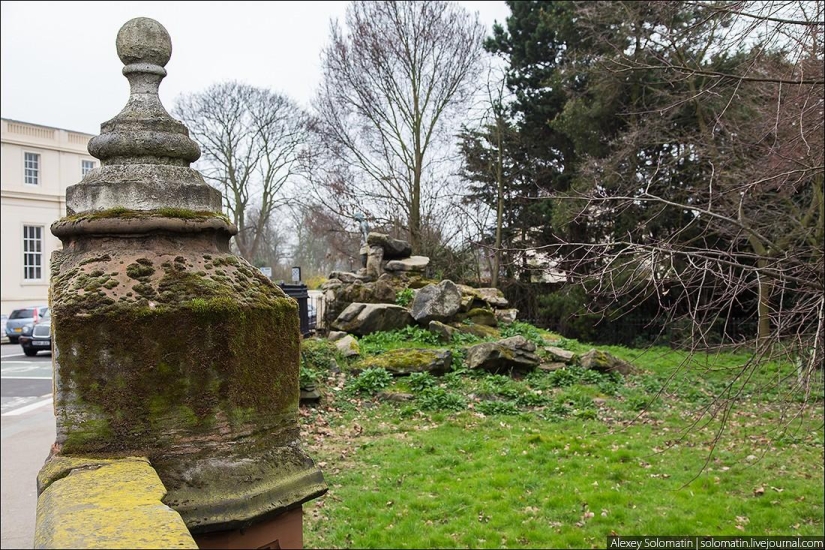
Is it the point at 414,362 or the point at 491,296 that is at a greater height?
the point at 491,296

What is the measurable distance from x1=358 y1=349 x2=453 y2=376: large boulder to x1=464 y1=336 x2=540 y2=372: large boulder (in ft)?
1.51

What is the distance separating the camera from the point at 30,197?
3172 cm

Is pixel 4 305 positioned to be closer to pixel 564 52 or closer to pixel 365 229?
pixel 365 229

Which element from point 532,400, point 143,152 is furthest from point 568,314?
point 143,152

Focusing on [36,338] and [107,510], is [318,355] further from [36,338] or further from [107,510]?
[36,338]

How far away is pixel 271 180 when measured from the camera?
2675 cm

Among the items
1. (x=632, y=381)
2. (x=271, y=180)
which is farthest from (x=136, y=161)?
(x=271, y=180)

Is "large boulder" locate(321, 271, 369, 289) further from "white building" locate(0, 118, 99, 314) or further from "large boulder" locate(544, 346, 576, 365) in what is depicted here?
"white building" locate(0, 118, 99, 314)

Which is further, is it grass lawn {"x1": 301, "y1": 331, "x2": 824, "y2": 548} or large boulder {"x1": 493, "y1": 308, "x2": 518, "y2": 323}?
large boulder {"x1": 493, "y1": 308, "x2": 518, "y2": 323}

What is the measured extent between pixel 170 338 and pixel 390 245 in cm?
1536

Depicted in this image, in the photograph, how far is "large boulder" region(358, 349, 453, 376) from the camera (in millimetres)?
10773

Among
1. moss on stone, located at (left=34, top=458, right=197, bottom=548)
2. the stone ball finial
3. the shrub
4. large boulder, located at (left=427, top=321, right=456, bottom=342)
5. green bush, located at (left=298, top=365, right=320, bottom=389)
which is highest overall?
the stone ball finial

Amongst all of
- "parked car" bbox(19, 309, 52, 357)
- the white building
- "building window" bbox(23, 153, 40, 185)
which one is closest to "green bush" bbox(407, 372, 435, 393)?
"parked car" bbox(19, 309, 52, 357)

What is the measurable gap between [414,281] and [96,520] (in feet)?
48.5
